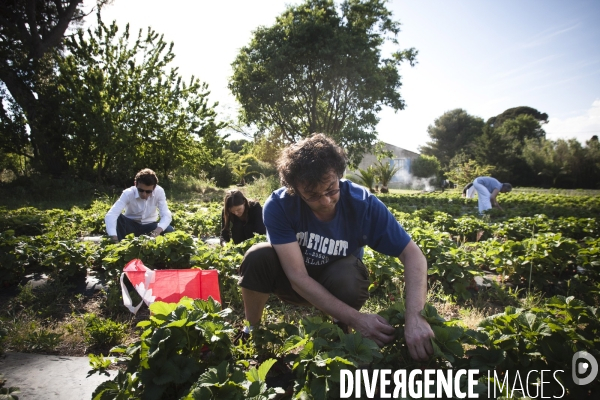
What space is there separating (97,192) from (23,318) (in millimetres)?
11723

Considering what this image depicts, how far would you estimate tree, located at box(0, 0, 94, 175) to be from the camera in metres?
13.7

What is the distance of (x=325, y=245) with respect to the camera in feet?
6.57

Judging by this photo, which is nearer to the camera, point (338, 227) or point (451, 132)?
point (338, 227)

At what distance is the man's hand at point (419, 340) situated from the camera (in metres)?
1.50

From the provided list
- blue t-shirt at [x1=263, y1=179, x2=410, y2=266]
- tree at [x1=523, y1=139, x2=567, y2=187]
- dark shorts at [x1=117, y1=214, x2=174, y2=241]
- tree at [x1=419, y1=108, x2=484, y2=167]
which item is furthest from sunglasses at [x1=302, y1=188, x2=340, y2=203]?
tree at [x1=419, y1=108, x2=484, y2=167]

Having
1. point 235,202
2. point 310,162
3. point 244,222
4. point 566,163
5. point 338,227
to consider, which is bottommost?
point 244,222

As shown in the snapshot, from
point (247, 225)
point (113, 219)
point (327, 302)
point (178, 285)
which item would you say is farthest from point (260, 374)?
point (113, 219)

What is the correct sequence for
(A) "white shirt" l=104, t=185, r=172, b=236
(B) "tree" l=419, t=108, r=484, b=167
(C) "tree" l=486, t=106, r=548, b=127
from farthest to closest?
1. (C) "tree" l=486, t=106, r=548, b=127
2. (B) "tree" l=419, t=108, r=484, b=167
3. (A) "white shirt" l=104, t=185, r=172, b=236

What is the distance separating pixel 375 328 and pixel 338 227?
579 mm

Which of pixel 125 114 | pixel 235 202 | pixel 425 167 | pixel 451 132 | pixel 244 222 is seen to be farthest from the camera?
pixel 451 132

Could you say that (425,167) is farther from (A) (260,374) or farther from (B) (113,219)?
(A) (260,374)

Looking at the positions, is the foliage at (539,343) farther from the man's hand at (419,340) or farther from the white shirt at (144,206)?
the white shirt at (144,206)

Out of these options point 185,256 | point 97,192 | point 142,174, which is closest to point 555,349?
point 185,256

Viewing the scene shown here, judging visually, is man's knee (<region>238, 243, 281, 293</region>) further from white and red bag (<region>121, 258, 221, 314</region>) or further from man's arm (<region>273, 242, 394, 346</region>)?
white and red bag (<region>121, 258, 221, 314</region>)
